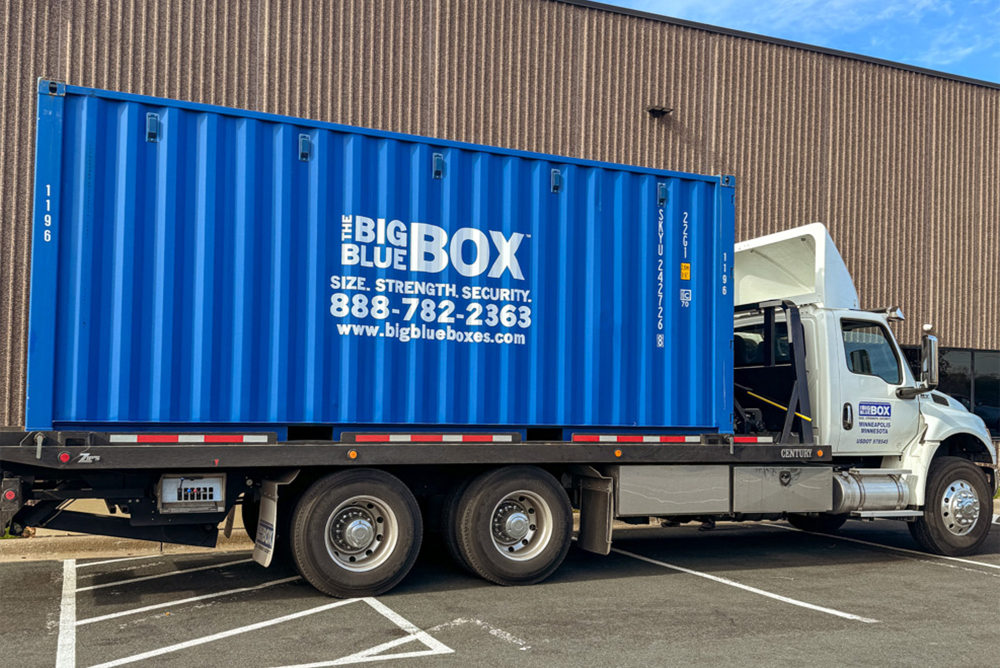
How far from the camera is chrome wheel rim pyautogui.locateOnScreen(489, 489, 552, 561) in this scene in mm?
7758

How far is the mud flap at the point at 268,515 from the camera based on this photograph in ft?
23.2

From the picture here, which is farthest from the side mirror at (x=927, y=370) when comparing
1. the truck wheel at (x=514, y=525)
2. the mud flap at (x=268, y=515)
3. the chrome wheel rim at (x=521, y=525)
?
the mud flap at (x=268, y=515)

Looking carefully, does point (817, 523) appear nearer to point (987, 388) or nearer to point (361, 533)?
point (361, 533)

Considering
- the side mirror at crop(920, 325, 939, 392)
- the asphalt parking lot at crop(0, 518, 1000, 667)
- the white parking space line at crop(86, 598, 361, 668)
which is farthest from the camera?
the side mirror at crop(920, 325, 939, 392)

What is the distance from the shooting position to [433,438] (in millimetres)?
7512

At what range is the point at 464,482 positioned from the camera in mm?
7738

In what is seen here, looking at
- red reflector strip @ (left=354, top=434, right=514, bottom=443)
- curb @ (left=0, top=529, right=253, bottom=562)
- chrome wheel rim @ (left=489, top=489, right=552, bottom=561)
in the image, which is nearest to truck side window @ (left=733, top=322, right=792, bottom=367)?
chrome wheel rim @ (left=489, top=489, right=552, bottom=561)

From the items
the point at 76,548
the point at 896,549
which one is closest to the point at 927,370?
the point at 896,549

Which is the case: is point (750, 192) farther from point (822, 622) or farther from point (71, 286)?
point (71, 286)

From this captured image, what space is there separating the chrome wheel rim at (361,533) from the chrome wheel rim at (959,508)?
6051 mm

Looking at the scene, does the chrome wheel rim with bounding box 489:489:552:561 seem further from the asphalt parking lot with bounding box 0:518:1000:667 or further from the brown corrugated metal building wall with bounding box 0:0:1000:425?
the brown corrugated metal building wall with bounding box 0:0:1000:425

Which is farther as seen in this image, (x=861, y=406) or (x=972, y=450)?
(x=972, y=450)

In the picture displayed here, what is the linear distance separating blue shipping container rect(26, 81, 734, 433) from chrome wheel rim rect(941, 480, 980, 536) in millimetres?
2933

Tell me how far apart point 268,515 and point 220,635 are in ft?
4.14
